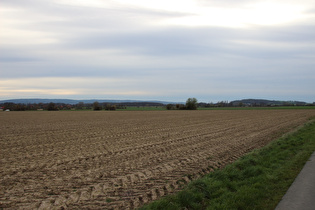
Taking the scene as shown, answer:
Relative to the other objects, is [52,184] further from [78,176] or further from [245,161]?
[245,161]

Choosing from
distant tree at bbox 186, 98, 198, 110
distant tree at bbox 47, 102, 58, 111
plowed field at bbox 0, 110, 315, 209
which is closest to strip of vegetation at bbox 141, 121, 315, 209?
plowed field at bbox 0, 110, 315, 209

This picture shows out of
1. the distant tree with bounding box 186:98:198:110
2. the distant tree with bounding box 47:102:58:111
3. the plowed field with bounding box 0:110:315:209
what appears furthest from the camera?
the distant tree with bounding box 186:98:198:110

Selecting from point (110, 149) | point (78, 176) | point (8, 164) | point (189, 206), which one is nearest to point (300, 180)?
point (189, 206)

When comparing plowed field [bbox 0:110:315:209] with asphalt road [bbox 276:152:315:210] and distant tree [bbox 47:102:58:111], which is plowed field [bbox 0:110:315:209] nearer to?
asphalt road [bbox 276:152:315:210]

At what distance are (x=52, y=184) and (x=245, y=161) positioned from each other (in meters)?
6.80

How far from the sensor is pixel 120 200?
260 inches

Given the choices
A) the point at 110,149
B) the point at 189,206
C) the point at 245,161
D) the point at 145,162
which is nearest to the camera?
the point at 189,206

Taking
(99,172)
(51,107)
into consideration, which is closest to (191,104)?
(51,107)

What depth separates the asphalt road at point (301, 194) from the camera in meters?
5.64

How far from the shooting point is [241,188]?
23.5 feet

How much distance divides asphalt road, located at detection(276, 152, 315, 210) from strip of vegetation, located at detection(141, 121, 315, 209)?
0.49 ft

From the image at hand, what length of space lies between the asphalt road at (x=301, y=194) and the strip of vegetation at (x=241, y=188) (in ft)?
0.49

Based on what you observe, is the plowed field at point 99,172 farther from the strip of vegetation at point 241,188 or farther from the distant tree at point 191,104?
the distant tree at point 191,104

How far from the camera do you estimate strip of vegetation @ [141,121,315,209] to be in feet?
19.8
